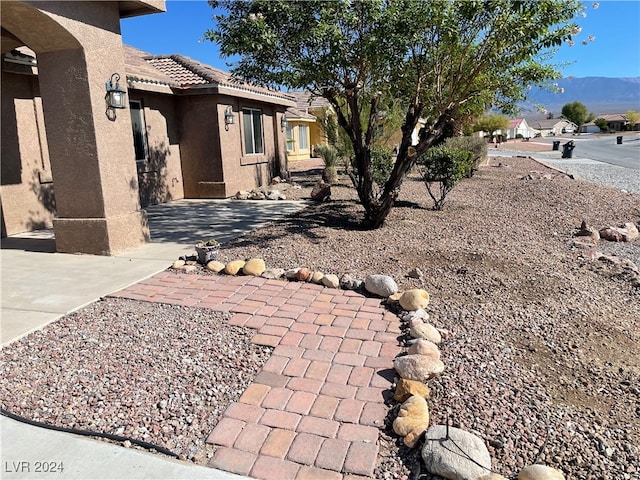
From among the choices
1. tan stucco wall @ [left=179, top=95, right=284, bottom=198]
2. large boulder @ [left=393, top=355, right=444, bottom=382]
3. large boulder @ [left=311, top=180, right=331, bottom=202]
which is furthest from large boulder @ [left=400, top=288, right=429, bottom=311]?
tan stucco wall @ [left=179, top=95, right=284, bottom=198]

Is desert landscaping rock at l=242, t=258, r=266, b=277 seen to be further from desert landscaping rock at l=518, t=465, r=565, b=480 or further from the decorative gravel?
desert landscaping rock at l=518, t=465, r=565, b=480

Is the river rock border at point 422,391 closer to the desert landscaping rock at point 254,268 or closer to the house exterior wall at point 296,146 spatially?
the desert landscaping rock at point 254,268

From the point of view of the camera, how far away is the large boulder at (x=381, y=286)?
5012 millimetres

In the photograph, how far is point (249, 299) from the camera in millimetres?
4973

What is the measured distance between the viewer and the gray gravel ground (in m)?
2.77

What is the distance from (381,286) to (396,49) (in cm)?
386

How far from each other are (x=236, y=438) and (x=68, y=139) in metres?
5.71

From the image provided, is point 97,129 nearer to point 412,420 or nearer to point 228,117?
point 412,420

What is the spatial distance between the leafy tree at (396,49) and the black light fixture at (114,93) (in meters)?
1.61

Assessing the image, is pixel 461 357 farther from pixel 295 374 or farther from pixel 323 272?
pixel 323 272

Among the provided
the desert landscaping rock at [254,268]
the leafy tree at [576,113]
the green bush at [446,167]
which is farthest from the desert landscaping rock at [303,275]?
the leafy tree at [576,113]

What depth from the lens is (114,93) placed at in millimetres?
6758

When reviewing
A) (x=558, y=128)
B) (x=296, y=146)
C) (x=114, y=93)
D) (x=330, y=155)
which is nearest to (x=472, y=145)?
→ (x=330, y=155)

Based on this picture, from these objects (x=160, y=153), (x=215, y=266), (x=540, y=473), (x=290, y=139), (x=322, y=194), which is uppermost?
(x=290, y=139)
